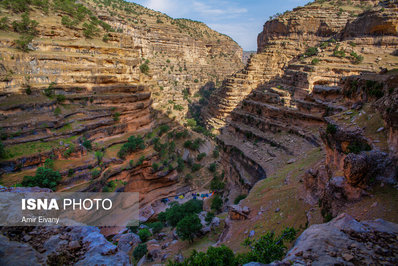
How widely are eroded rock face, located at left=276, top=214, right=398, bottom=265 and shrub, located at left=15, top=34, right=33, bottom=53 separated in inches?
1017

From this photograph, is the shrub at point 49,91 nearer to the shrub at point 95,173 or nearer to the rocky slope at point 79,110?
the rocky slope at point 79,110

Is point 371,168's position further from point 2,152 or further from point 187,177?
point 187,177

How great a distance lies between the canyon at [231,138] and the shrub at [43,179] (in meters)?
0.83

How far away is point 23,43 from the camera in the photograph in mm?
20484

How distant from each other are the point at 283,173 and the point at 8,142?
19.7 meters

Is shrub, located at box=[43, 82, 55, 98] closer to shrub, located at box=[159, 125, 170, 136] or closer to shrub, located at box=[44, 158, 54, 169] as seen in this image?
shrub, located at box=[44, 158, 54, 169]

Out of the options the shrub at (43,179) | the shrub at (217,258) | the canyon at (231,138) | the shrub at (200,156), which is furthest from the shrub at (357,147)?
the shrub at (200,156)

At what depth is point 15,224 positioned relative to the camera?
637 centimetres

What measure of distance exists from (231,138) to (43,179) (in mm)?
19484

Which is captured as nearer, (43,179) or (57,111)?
(43,179)

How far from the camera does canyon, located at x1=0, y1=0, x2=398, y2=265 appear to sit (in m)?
6.76

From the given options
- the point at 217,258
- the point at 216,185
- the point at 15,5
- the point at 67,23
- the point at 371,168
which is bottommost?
the point at 216,185

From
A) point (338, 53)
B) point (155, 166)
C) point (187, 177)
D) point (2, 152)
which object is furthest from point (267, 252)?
point (338, 53)

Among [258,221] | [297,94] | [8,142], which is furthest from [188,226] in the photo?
[297,94]
